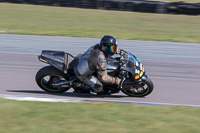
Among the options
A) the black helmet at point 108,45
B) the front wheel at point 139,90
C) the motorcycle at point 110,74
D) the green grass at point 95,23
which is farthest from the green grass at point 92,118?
the green grass at point 95,23

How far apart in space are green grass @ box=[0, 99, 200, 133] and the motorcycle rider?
2.68ft

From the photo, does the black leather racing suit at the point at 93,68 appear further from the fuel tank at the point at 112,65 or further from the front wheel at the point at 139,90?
the front wheel at the point at 139,90

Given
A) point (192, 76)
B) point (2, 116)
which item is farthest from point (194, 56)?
point (2, 116)

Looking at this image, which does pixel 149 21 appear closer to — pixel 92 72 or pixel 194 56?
pixel 194 56

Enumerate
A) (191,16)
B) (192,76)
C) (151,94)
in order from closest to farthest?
(151,94) → (192,76) → (191,16)

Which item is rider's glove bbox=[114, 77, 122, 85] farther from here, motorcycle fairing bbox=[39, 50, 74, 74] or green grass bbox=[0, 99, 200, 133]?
motorcycle fairing bbox=[39, 50, 74, 74]

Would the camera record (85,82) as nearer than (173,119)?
No

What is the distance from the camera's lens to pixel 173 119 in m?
5.93

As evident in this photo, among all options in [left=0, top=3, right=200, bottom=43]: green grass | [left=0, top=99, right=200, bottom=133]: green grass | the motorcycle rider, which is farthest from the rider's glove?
[left=0, top=3, right=200, bottom=43]: green grass

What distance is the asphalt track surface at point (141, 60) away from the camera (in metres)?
8.08

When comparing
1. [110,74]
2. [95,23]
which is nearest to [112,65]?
[110,74]

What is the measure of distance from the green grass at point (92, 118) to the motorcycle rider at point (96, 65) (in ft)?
2.68

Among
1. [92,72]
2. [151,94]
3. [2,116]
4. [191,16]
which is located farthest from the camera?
[191,16]

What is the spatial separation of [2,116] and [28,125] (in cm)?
66
